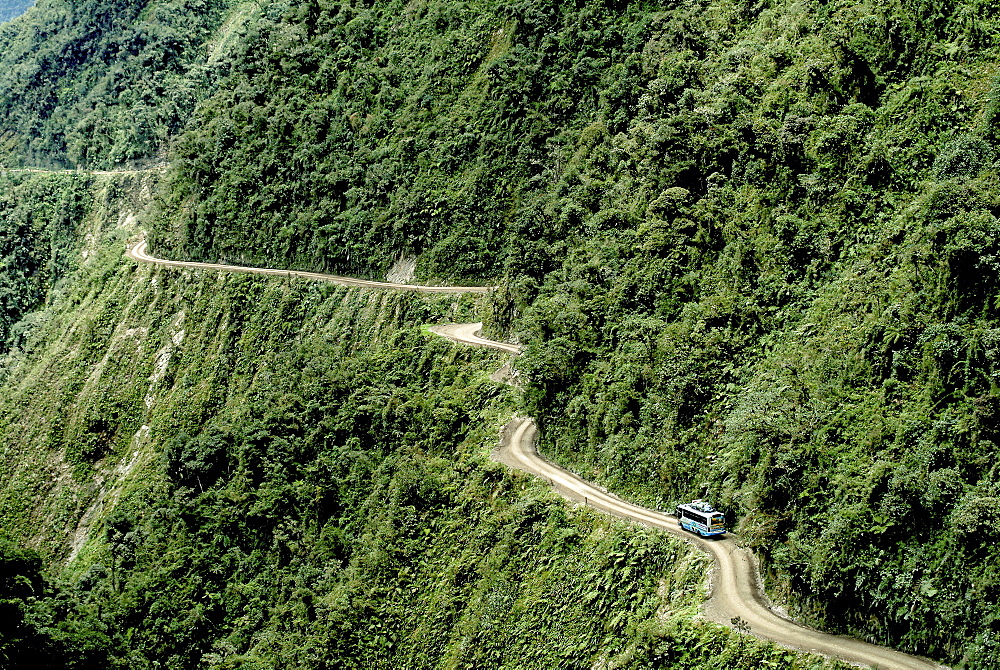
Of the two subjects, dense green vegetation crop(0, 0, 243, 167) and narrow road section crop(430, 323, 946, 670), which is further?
dense green vegetation crop(0, 0, 243, 167)

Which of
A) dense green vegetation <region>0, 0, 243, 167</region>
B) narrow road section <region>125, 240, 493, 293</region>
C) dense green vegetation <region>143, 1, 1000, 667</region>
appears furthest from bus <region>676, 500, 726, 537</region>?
dense green vegetation <region>0, 0, 243, 167</region>

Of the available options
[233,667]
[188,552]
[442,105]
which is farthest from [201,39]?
[233,667]

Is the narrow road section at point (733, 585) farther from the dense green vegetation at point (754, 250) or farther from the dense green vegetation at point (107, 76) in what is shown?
the dense green vegetation at point (107, 76)

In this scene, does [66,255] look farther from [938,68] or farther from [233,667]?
[938,68]

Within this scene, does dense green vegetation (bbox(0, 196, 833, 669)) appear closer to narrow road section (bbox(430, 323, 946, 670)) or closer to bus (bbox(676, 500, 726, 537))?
narrow road section (bbox(430, 323, 946, 670))

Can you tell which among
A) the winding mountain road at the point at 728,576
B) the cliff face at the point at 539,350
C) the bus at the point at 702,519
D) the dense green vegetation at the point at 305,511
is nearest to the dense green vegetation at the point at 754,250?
the cliff face at the point at 539,350

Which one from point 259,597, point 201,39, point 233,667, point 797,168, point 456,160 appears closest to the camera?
point 797,168
